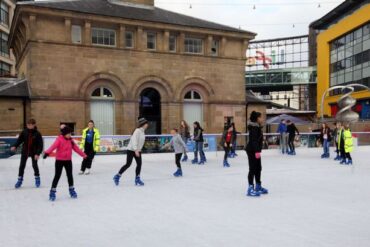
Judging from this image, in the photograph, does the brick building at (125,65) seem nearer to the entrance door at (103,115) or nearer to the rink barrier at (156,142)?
the entrance door at (103,115)

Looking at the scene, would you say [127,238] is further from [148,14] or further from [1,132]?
[148,14]

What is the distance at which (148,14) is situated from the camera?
85.3ft

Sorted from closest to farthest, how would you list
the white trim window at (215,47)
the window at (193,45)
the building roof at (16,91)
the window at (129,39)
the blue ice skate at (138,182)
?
the blue ice skate at (138,182) < the building roof at (16,91) < the window at (129,39) < the window at (193,45) < the white trim window at (215,47)

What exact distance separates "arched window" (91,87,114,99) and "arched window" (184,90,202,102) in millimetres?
5638

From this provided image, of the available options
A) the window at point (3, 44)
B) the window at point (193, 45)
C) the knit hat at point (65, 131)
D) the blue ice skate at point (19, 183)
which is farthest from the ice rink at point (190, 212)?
the window at point (3, 44)

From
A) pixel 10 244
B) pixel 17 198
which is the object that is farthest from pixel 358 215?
pixel 17 198

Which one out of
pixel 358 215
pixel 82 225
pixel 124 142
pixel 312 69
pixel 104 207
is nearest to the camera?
pixel 82 225

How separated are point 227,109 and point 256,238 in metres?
22.5

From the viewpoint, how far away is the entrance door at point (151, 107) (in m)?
24.6

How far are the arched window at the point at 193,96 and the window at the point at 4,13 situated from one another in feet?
111

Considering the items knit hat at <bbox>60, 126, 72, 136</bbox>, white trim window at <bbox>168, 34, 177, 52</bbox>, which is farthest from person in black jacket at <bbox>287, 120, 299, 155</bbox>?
knit hat at <bbox>60, 126, 72, 136</bbox>

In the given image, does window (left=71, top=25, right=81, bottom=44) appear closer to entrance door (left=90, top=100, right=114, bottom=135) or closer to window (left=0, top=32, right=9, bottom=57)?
entrance door (left=90, top=100, right=114, bottom=135)

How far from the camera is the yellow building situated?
38500mm

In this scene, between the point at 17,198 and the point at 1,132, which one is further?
the point at 1,132
